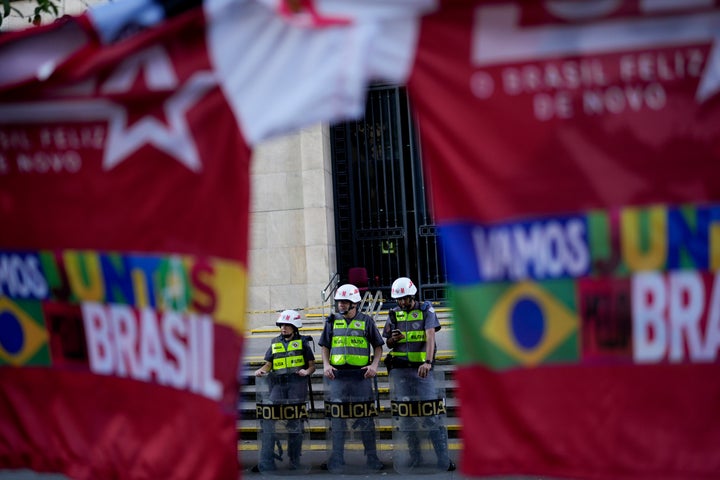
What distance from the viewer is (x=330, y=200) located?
16453 mm

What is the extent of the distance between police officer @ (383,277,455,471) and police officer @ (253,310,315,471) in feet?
3.70

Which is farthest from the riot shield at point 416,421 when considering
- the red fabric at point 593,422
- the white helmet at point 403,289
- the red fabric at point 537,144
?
the red fabric at point 537,144

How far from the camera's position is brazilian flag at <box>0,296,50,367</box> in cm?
380

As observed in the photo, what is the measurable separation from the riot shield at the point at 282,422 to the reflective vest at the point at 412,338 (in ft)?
4.50

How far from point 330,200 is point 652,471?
13759 mm

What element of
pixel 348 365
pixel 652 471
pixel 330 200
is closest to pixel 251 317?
pixel 330 200

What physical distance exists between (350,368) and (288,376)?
86cm

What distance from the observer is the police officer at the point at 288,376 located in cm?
998

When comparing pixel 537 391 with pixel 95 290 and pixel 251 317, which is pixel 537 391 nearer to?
pixel 95 290

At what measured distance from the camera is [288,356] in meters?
10.0

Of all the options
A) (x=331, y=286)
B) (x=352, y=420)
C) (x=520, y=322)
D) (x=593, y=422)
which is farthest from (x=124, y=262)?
(x=331, y=286)

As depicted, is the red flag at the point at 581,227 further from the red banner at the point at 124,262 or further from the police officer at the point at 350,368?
the police officer at the point at 350,368

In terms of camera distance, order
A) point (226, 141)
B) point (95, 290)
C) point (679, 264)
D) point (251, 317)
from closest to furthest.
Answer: point (679, 264) < point (226, 141) < point (95, 290) < point (251, 317)

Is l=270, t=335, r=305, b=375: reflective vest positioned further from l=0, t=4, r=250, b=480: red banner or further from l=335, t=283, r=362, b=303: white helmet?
l=0, t=4, r=250, b=480: red banner
